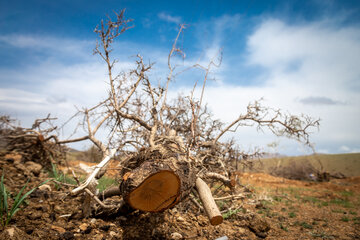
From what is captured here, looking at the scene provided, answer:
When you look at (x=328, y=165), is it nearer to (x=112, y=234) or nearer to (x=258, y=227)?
(x=258, y=227)

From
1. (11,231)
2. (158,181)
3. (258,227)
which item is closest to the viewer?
(11,231)

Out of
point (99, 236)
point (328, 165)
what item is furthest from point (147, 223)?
point (328, 165)

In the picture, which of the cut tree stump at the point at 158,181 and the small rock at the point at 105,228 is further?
the small rock at the point at 105,228

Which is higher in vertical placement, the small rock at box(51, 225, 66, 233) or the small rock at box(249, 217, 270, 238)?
the small rock at box(51, 225, 66, 233)

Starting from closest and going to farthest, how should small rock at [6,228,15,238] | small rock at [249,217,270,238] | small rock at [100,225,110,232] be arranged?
small rock at [6,228,15,238], small rock at [100,225,110,232], small rock at [249,217,270,238]

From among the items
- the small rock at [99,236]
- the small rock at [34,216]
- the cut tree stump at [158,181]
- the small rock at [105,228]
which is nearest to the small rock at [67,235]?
the small rock at [99,236]

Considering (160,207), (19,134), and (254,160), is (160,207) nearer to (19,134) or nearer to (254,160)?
(254,160)

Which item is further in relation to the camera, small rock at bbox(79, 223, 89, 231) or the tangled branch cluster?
the tangled branch cluster

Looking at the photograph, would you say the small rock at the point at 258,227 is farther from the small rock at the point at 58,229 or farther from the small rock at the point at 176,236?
the small rock at the point at 58,229

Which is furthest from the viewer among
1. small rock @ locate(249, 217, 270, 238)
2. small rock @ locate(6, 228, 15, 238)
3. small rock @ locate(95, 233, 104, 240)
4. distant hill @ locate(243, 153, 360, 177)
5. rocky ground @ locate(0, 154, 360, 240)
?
distant hill @ locate(243, 153, 360, 177)

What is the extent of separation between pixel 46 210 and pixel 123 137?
6.63 feet

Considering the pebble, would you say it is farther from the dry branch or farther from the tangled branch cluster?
the tangled branch cluster

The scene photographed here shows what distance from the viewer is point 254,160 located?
5355 mm

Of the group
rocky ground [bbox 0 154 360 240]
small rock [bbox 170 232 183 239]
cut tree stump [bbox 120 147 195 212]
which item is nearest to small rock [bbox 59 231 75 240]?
rocky ground [bbox 0 154 360 240]
